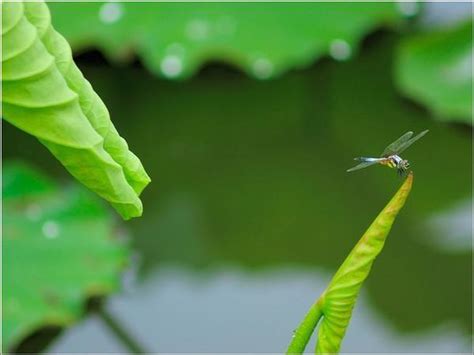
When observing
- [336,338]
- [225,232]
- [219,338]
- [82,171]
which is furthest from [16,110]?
[225,232]

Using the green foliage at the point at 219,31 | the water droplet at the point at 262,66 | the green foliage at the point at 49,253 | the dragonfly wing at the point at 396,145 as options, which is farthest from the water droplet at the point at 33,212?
the dragonfly wing at the point at 396,145

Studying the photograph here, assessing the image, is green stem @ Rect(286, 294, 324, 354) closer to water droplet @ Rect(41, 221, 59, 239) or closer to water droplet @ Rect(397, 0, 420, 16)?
water droplet @ Rect(41, 221, 59, 239)

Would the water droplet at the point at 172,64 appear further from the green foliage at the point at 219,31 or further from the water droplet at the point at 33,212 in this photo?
the water droplet at the point at 33,212

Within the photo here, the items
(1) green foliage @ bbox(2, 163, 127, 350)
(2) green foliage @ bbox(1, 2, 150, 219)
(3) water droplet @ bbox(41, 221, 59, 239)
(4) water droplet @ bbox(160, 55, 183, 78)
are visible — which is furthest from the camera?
(4) water droplet @ bbox(160, 55, 183, 78)

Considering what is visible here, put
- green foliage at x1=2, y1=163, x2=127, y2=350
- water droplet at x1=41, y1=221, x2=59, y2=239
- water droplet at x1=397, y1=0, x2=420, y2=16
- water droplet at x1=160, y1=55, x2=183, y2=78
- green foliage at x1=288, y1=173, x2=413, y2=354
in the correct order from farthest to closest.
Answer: water droplet at x1=397, y1=0, x2=420, y2=16 → water droplet at x1=160, y1=55, x2=183, y2=78 → water droplet at x1=41, y1=221, x2=59, y2=239 → green foliage at x1=2, y1=163, x2=127, y2=350 → green foliage at x1=288, y1=173, x2=413, y2=354

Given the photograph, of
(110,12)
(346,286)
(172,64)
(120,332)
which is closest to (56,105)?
(346,286)

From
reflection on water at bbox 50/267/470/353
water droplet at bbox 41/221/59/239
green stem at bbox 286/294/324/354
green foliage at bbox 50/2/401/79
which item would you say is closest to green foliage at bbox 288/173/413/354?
green stem at bbox 286/294/324/354

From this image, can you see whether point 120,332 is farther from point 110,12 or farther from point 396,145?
point 396,145

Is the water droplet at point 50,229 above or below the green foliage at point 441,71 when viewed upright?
below
